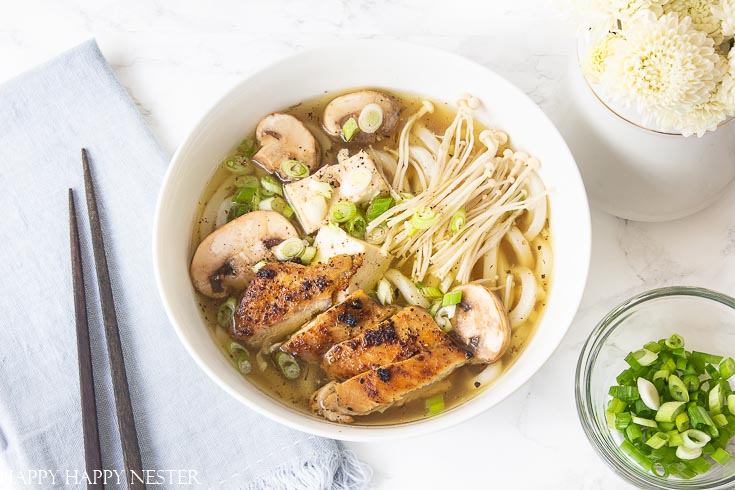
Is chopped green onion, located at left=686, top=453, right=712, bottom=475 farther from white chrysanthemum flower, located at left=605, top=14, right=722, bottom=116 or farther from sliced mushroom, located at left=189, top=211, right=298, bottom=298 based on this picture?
sliced mushroom, located at left=189, top=211, right=298, bottom=298

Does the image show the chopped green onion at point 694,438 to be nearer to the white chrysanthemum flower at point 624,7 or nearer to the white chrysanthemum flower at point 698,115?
the white chrysanthemum flower at point 698,115

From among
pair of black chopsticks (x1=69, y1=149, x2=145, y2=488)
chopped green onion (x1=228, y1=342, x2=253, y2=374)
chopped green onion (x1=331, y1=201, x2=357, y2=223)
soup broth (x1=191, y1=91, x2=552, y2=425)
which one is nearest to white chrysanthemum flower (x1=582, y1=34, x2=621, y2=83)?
soup broth (x1=191, y1=91, x2=552, y2=425)

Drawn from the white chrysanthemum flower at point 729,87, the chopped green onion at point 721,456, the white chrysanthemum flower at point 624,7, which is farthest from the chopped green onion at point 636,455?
the white chrysanthemum flower at point 624,7

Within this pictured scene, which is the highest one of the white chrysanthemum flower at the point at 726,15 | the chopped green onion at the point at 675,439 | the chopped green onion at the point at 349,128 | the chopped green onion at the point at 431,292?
the white chrysanthemum flower at the point at 726,15

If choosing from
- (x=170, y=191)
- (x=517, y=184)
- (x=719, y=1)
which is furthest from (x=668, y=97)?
(x=170, y=191)

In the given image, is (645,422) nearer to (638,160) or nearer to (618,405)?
(618,405)
